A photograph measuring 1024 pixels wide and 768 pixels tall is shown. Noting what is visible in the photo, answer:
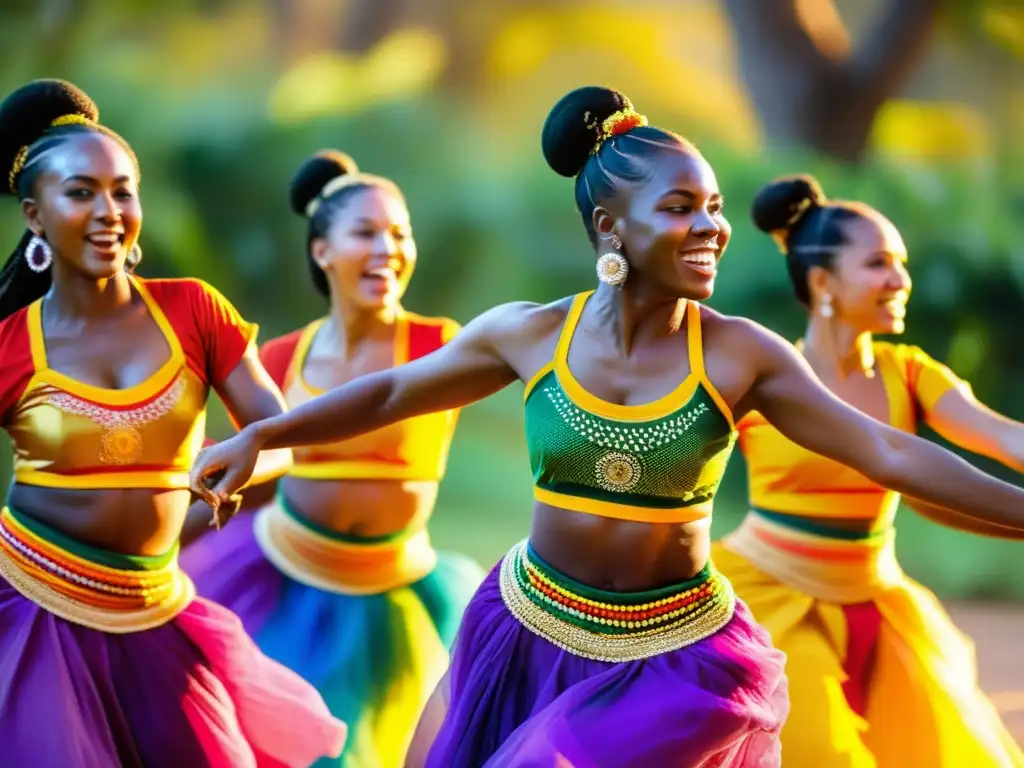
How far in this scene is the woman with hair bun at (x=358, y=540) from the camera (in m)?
4.00

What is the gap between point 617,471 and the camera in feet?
8.86

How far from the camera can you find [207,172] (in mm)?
8805

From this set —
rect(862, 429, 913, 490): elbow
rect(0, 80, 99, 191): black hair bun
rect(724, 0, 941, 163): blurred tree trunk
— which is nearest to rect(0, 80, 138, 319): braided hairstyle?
rect(0, 80, 99, 191): black hair bun

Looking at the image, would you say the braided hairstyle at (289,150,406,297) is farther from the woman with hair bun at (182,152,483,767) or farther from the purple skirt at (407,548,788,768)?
the purple skirt at (407,548,788,768)

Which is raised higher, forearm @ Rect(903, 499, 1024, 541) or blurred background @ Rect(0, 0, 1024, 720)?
blurred background @ Rect(0, 0, 1024, 720)

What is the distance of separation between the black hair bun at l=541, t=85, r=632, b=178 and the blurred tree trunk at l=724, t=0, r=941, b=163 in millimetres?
6153

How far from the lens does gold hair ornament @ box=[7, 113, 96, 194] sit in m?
3.20

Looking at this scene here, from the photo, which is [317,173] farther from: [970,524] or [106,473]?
[970,524]

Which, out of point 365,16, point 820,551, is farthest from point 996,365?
point 820,551

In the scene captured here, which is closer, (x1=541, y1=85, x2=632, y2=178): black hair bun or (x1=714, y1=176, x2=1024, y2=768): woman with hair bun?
(x1=541, y1=85, x2=632, y2=178): black hair bun

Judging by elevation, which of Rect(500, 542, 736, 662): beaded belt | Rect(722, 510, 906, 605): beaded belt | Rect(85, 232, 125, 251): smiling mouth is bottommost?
Rect(722, 510, 906, 605): beaded belt

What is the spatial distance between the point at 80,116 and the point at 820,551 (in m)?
2.03

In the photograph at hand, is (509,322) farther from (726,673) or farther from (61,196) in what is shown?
(61,196)

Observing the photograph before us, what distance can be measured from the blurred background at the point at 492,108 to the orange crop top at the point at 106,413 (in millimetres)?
5537
